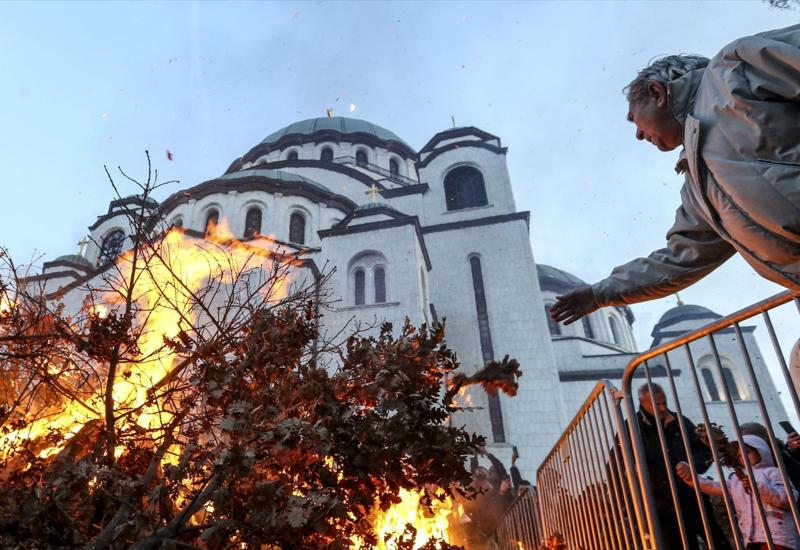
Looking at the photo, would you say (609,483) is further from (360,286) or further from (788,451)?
(360,286)

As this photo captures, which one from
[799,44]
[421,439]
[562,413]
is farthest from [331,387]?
[562,413]

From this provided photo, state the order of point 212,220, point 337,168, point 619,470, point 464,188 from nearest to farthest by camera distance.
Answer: point 619,470 < point 212,220 < point 464,188 < point 337,168

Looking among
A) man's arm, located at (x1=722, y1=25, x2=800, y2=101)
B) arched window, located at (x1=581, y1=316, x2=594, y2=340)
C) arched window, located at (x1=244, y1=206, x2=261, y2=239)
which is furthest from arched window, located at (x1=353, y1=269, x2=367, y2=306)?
arched window, located at (x1=581, y1=316, x2=594, y2=340)

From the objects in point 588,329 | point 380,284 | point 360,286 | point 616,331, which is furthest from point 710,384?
point 360,286

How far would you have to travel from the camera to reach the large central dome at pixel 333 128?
119 feet

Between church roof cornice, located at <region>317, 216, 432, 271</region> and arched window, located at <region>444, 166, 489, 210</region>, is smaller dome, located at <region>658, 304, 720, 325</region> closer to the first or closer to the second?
arched window, located at <region>444, 166, 489, 210</region>

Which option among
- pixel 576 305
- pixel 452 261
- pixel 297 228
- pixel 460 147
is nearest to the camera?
pixel 576 305

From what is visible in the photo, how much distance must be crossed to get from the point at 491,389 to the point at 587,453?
3.42 feet

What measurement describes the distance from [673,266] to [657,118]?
724 mm

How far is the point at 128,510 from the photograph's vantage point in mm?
3037

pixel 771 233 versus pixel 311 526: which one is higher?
pixel 771 233

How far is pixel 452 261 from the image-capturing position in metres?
23.5

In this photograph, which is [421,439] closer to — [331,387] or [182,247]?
[331,387]

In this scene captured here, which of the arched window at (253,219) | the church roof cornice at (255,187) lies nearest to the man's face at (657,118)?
the arched window at (253,219)
